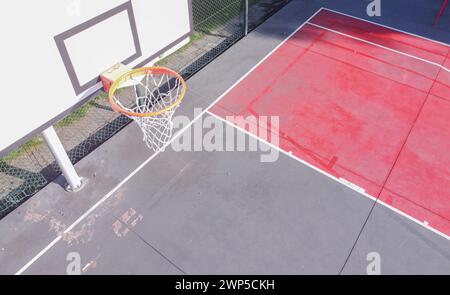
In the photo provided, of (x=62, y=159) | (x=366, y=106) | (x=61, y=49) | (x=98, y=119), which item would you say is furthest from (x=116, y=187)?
(x=366, y=106)

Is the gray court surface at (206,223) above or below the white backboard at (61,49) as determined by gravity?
below

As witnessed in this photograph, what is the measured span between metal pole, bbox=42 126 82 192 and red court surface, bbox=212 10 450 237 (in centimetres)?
399

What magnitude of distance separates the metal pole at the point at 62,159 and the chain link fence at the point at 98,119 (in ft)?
2.68

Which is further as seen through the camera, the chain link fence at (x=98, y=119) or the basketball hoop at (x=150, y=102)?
the chain link fence at (x=98, y=119)

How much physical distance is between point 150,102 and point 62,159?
9.85 feet

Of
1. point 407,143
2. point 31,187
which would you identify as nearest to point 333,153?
point 407,143

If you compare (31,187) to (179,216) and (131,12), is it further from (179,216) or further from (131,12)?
(131,12)

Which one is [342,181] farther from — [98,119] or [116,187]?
[98,119]

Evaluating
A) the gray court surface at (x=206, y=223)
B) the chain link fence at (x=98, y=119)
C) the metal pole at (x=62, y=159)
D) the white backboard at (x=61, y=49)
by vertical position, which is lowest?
the gray court surface at (x=206, y=223)

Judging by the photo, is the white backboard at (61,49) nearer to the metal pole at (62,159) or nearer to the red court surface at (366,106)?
the metal pole at (62,159)

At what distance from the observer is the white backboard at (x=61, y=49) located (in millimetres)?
5215

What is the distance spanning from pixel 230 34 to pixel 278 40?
175 centimetres

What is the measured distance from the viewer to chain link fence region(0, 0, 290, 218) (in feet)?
27.1

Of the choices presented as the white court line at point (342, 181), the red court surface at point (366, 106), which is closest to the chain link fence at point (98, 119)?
the red court surface at point (366, 106)
